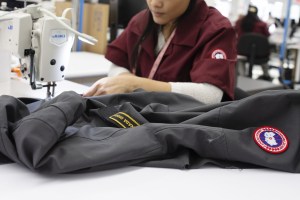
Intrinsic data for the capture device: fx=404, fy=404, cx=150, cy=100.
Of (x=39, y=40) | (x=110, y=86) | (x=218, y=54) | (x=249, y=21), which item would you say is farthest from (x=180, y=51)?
(x=249, y=21)

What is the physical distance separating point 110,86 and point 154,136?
500 millimetres

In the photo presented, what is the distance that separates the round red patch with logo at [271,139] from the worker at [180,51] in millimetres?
557

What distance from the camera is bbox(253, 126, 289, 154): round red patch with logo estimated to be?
831 mm

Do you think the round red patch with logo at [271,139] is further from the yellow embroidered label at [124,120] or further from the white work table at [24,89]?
the white work table at [24,89]

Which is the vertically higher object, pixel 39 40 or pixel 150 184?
pixel 39 40

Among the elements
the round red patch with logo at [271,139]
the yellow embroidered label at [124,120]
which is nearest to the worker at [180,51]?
the yellow embroidered label at [124,120]

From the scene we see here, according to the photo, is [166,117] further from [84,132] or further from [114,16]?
[114,16]

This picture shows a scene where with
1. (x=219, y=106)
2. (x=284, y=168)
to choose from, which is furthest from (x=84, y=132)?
(x=284, y=168)

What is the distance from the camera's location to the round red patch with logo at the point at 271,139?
2.72 ft

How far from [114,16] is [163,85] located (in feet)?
6.15

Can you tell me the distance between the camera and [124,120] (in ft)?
3.04

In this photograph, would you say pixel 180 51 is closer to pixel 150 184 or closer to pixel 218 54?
pixel 218 54

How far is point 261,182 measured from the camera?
77 centimetres

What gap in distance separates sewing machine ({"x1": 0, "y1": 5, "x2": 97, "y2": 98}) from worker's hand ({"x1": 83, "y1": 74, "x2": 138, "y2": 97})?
15 cm
